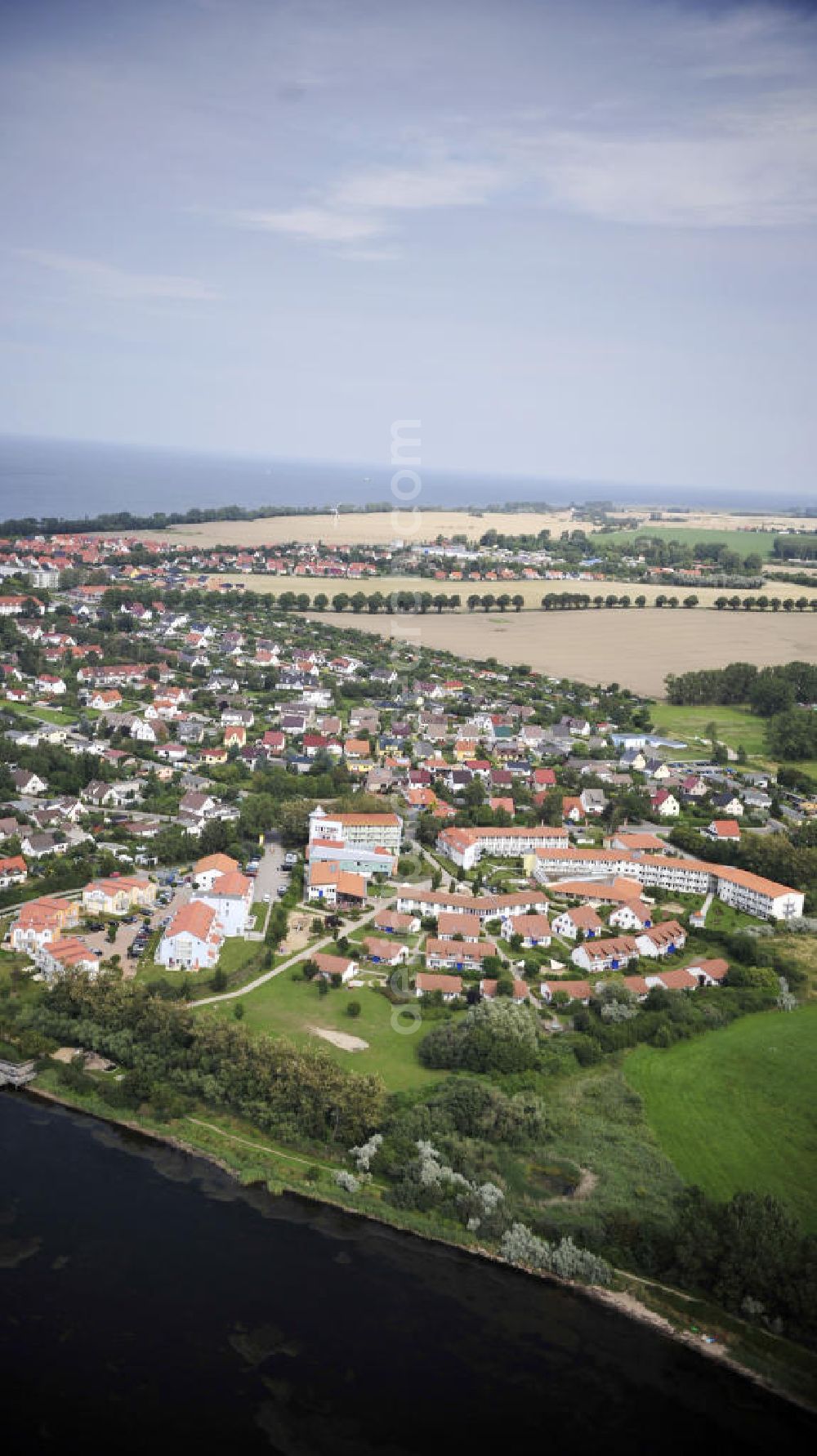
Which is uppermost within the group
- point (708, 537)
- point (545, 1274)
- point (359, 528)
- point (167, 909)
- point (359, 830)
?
point (708, 537)

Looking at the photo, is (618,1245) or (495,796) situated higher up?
(495,796)

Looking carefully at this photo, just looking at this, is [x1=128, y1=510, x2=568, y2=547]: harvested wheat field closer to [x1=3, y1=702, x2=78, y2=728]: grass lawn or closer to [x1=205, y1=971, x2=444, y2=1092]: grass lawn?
[x1=3, y1=702, x2=78, y2=728]: grass lawn

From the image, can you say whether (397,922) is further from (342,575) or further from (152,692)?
Result: (342,575)

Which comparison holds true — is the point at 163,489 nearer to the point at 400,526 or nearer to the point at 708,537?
the point at 400,526

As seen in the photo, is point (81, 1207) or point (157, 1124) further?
point (157, 1124)

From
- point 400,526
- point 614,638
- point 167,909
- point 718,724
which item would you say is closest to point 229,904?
point 167,909

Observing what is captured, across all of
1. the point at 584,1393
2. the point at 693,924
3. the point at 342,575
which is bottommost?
the point at 584,1393

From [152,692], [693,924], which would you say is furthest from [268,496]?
[693,924]
